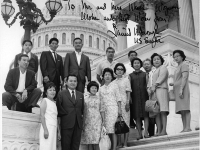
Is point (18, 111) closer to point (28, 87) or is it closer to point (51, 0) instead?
point (28, 87)

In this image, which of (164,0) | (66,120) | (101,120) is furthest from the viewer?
(164,0)

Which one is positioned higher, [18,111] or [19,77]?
[19,77]

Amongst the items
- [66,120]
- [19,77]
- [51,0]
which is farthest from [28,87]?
[51,0]

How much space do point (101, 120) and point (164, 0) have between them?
77.4 ft

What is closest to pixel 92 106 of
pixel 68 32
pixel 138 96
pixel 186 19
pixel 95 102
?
pixel 95 102

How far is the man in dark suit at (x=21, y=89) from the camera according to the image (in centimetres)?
743

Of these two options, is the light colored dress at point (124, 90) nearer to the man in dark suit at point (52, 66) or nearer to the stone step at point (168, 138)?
the stone step at point (168, 138)

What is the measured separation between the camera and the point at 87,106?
7.54m

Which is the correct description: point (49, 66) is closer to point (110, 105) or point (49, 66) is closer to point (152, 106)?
point (110, 105)

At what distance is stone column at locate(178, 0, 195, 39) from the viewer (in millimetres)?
22984

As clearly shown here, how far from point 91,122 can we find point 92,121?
0.03 metres

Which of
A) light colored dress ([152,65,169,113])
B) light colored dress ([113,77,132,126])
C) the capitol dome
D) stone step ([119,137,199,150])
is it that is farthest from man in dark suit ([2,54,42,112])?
the capitol dome

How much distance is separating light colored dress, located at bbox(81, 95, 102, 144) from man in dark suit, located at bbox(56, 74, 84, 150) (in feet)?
0.75

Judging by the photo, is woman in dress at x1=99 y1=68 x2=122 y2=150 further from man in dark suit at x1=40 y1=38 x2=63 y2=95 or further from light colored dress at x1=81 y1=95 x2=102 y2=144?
man in dark suit at x1=40 y1=38 x2=63 y2=95
